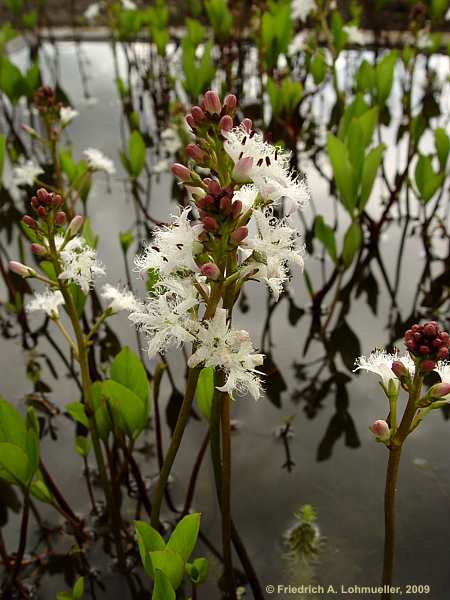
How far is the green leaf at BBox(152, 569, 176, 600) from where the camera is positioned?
2.39 ft

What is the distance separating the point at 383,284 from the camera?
6.63 ft

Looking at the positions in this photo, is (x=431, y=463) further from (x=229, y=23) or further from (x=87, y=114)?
(x=87, y=114)

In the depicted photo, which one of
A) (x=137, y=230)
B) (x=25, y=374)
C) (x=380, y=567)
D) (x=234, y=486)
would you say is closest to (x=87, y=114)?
(x=137, y=230)

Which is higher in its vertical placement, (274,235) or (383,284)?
(274,235)

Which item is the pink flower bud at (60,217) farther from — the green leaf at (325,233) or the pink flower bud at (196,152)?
the green leaf at (325,233)

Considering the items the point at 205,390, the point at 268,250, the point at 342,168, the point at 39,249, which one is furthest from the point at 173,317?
the point at 342,168

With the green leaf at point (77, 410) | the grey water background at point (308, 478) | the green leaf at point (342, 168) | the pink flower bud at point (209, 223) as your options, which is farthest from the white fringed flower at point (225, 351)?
the green leaf at point (342, 168)

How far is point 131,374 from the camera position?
3.58 feet

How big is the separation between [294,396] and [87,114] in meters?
2.46

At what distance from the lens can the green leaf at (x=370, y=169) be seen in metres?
1.61

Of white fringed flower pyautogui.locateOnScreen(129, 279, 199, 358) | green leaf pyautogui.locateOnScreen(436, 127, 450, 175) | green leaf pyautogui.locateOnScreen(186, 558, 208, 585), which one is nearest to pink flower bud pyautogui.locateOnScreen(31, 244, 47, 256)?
white fringed flower pyautogui.locateOnScreen(129, 279, 199, 358)

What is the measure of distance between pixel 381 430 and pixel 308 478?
0.66 metres

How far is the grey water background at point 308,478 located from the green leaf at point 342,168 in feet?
1.24

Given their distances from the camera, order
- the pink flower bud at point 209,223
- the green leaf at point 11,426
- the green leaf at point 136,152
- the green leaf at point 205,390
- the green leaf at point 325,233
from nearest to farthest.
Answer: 1. the pink flower bud at point 209,223
2. the green leaf at point 11,426
3. the green leaf at point 205,390
4. the green leaf at point 325,233
5. the green leaf at point 136,152
